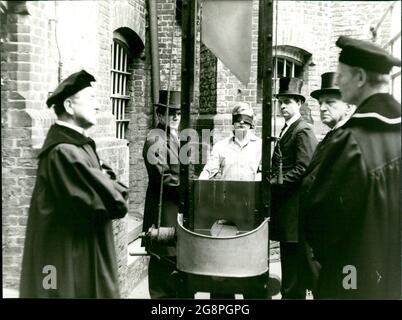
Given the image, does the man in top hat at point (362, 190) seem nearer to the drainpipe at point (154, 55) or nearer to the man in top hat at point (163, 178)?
the man in top hat at point (163, 178)

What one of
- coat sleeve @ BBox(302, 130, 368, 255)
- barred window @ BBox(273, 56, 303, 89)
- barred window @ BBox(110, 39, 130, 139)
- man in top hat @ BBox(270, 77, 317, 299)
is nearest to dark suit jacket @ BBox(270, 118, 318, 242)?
man in top hat @ BBox(270, 77, 317, 299)

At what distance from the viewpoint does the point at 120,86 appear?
161 inches

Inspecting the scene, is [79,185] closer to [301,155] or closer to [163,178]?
[163,178]

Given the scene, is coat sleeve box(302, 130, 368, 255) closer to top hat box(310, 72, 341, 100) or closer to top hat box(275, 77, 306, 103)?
top hat box(310, 72, 341, 100)

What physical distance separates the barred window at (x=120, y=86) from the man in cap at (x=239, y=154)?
896 millimetres

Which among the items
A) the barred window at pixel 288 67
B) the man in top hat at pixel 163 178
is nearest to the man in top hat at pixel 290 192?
the man in top hat at pixel 163 178

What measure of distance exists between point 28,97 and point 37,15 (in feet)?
1.50

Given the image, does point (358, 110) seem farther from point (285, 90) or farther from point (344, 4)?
point (344, 4)

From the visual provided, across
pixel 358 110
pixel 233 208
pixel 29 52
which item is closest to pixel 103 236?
pixel 233 208

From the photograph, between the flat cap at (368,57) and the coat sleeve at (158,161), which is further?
the coat sleeve at (158,161)

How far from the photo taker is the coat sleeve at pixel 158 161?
355 cm

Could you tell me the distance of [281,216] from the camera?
3428mm

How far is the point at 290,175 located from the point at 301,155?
149 millimetres

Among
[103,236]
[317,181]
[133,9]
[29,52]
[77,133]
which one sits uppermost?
[133,9]
